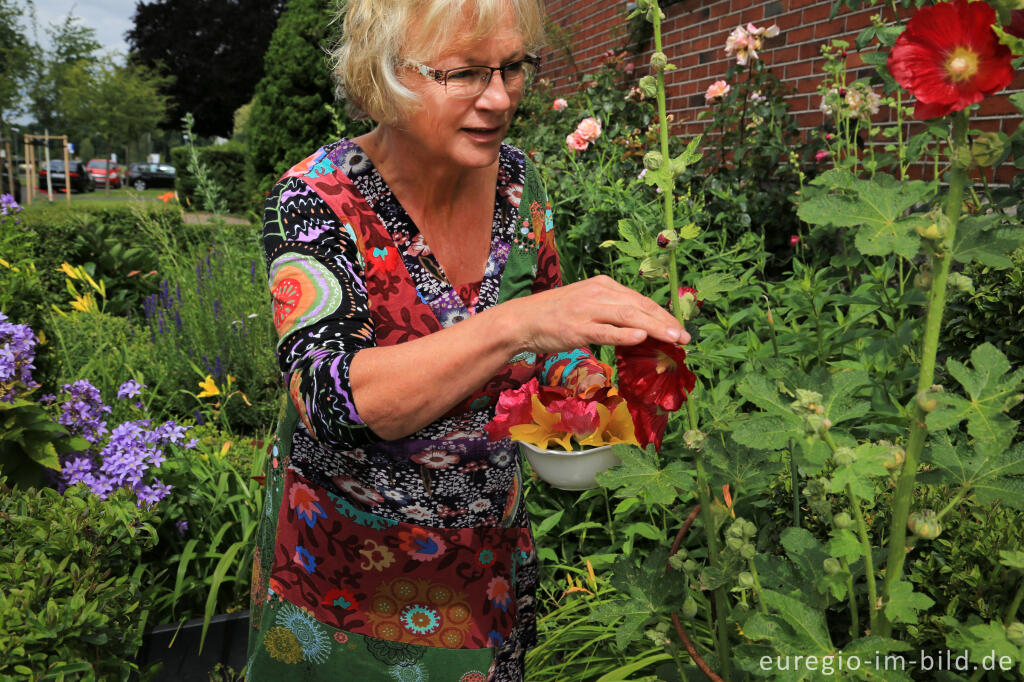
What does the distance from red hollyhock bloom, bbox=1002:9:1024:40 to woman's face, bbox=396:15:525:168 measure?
0.71 m

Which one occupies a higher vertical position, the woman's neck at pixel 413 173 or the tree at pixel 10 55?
the tree at pixel 10 55

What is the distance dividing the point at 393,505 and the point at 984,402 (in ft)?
3.19

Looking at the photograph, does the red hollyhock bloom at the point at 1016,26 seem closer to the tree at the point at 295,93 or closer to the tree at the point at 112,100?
the tree at the point at 295,93

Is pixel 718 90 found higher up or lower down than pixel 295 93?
lower down

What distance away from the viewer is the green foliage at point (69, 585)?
1458mm

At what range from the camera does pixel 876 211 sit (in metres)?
0.76

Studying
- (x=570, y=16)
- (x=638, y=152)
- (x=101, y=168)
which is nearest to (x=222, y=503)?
(x=638, y=152)

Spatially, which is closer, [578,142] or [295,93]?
[578,142]

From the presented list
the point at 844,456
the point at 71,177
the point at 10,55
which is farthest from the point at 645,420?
the point at 71,177

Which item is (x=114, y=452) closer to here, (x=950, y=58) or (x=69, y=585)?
(x=69, y=585)

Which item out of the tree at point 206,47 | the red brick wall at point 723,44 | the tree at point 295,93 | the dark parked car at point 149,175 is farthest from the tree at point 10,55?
the red brick wall at point 723,44

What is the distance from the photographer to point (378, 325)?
1337 mm

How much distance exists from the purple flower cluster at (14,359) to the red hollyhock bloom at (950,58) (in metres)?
2.28

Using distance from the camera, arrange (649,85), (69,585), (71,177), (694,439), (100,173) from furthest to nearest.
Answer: (100,173) → (71,177) → (69,585) → (649,85) → (694,439)
